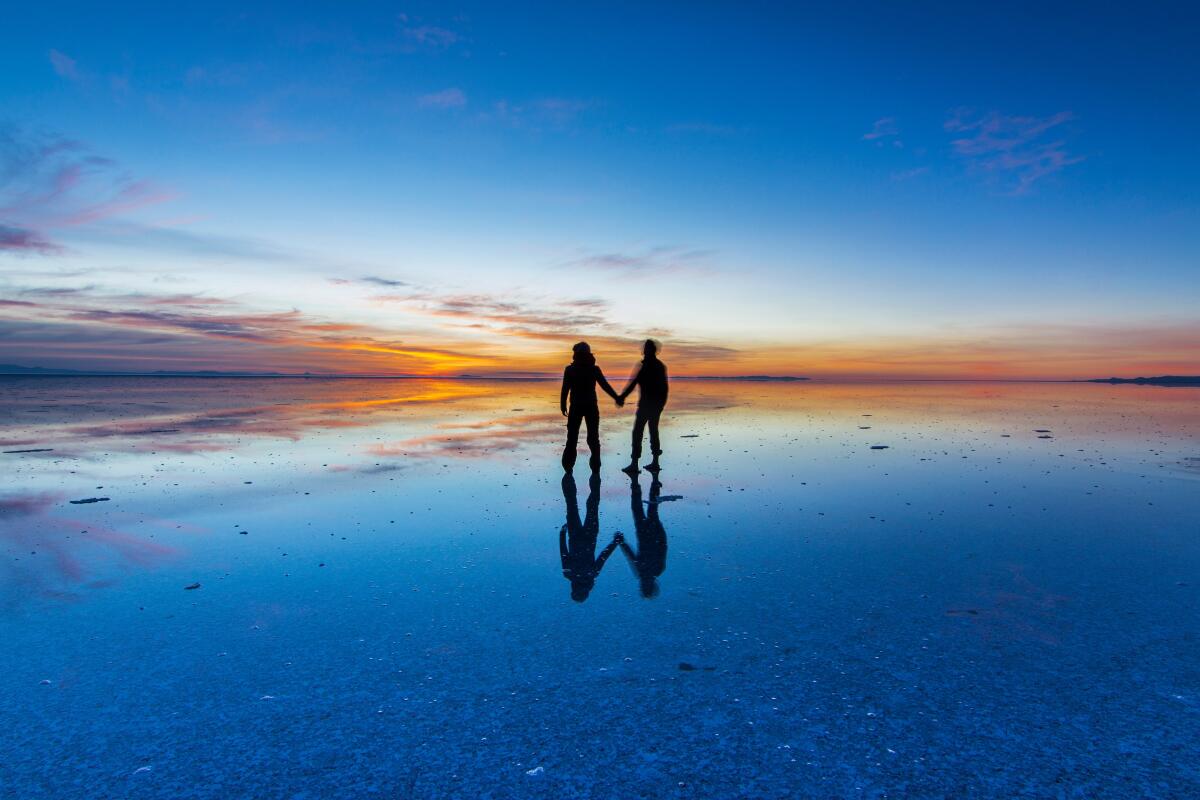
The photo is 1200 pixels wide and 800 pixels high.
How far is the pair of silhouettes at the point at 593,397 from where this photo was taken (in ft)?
37.9

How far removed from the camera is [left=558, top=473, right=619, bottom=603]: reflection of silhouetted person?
5551 mm

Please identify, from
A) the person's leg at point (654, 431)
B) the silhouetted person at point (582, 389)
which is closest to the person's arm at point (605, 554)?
the silhouetted person at point (582, 389)

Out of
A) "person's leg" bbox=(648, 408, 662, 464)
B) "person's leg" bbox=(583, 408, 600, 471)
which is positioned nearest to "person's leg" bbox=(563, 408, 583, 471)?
"person's leg" bbox=(583, 408, 600, 471)

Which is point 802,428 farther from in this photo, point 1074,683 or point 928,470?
point 1074,683

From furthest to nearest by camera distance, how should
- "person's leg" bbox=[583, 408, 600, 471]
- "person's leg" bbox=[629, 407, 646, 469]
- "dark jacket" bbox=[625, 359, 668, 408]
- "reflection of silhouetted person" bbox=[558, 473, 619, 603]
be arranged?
1. "dark jacket" bbox=[625, 359, 668, 408]
2. "person's leg" bbox=[629, 407, 646, 469]
3. "person's leg" bbox=[583, 408, 600, 471]
4. "reflection of silhouetted person" bbox=[558, 473, 619, 603]

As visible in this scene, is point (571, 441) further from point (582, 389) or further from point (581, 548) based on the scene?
point (581, 548)

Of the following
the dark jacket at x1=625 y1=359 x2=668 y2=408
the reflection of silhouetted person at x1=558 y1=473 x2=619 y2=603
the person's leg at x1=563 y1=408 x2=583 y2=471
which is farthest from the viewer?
the dark jacket at x1=625 y1=359 x2=668 y2=408

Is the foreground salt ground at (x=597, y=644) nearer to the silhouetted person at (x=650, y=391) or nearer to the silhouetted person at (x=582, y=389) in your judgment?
the silhouetted person at (x=582, y=389)

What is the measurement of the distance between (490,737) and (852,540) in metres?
4.90

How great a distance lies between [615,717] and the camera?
11.0ft

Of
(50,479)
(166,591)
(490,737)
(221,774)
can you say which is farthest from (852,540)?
(50,479)

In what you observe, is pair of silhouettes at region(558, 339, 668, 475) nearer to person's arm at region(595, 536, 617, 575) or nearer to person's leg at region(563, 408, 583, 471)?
person's leg at region(563, 408, 583, 471)

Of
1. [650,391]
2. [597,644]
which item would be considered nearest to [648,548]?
[597,644]

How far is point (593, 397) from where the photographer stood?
1195 centimetres
